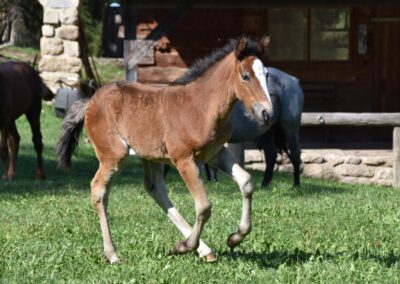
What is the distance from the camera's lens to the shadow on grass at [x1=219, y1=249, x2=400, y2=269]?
28.4 ft

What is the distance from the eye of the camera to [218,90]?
8703 mm

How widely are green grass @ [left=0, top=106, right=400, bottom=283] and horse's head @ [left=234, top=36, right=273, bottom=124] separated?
1.21m

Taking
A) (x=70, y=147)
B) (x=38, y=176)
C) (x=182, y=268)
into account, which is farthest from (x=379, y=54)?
(x=182, y=268)

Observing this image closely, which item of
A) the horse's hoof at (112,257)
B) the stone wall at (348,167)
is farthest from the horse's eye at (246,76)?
the stone wall at (348,167)

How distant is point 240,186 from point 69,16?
15.8 m

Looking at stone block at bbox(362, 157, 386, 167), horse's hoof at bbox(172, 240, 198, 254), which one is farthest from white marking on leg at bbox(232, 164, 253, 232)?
stone block at bbox(362, 157, 386, 167)

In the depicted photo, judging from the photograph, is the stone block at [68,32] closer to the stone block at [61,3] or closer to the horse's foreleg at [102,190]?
the stone block at [61,3]

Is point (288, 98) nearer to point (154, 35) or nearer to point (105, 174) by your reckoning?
point (154, 35)

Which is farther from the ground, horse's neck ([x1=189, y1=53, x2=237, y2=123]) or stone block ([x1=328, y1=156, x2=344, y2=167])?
horse's neck ([x1=189, y1=53, x2=237, y2=123])

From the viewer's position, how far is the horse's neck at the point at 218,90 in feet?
28.3

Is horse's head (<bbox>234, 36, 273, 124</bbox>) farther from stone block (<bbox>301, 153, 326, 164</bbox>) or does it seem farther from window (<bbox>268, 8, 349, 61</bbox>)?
window (<bbox>268, 8, 349, 61</bbox>)

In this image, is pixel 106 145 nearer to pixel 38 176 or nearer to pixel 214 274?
pixel 214 274

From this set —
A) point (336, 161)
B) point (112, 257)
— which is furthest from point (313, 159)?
point (112, 257)

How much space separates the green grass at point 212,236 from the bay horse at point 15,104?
51.3 inches
